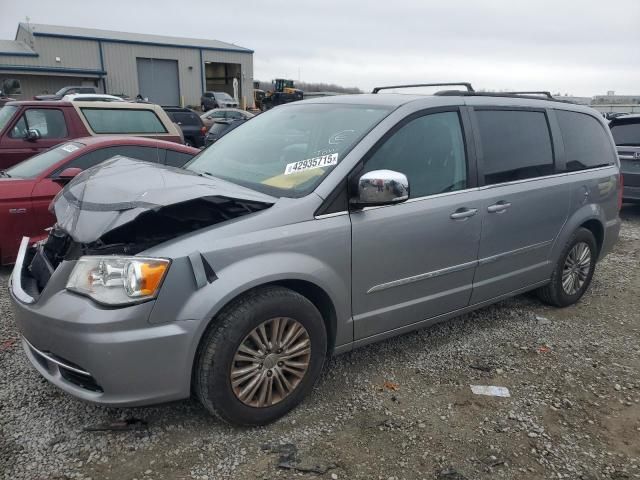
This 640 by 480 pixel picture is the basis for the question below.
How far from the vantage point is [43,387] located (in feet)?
10.2

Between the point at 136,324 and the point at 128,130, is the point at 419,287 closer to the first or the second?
the point at 136,324

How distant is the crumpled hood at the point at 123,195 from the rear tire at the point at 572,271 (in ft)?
9.58

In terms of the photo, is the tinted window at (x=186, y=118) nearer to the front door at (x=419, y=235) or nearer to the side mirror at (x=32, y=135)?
the side mirror at (x=32, y=135)

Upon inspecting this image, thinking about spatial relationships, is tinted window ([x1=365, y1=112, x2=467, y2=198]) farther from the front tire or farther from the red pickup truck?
the red pickup truck

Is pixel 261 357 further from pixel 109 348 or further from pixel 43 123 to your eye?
pixel 43 123

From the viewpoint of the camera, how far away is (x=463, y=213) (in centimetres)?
346

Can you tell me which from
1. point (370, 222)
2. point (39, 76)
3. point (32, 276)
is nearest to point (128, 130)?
point (32, 276)

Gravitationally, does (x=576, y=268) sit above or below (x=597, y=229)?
below

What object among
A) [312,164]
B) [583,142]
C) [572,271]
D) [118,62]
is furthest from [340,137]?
[118,62]

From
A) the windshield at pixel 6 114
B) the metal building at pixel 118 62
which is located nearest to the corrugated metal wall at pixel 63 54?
the metal building at pixel 118 62

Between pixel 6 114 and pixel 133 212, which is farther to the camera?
pixel 6 114

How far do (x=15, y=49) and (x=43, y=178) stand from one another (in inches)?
1443

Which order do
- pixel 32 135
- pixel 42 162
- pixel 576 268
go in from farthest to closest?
pixel 32 135, pixel 42 162, pixel 576 268

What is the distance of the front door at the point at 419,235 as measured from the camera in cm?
306
